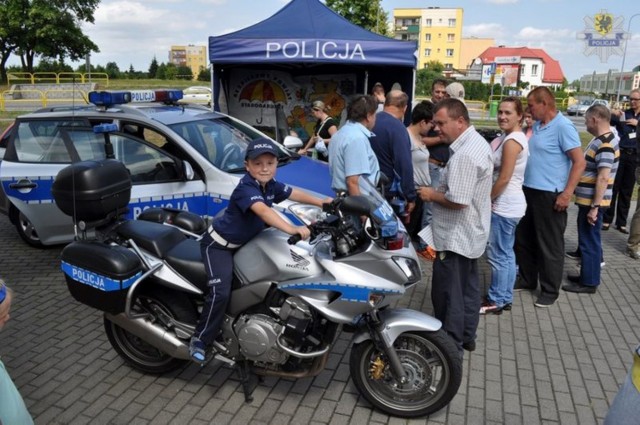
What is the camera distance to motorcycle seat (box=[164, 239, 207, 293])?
3132 millimetres

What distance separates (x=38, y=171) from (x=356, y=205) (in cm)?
442

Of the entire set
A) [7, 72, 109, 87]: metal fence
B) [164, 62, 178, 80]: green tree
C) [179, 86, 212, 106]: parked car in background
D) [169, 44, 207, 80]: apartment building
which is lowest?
[179, 86, 212, 106]: parked car in background

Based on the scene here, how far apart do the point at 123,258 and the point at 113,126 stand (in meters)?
2.44

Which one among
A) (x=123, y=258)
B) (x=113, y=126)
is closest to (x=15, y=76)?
(x=113, y=126)

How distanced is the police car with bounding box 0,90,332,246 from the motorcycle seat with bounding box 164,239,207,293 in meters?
1.72

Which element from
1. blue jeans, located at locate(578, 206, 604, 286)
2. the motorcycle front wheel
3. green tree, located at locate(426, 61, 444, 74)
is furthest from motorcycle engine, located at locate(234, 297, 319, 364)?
green tree, located at locate(426, 61, 444, 74)

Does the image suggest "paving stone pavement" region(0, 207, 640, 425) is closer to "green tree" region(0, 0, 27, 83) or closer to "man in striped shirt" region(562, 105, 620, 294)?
"man in striped shirt" region(562, 105, 620, 294)

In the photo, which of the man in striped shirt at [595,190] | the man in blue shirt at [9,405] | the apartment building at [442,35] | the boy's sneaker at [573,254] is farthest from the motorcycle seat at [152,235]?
the apartment building at [442,35]

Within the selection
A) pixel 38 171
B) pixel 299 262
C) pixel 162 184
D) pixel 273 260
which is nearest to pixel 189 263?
pixel 273 260

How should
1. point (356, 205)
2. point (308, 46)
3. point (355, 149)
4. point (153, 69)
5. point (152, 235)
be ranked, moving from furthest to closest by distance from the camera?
point (153, 69) → point (308, 46) → point (355, 149) → point (152, 235) → point (356, 205)

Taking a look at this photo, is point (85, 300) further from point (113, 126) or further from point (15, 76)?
point (15, 76)

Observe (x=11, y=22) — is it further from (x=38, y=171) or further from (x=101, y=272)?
(x=101, y=272)

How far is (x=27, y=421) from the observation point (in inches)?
62.4

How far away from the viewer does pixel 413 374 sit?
304cm
